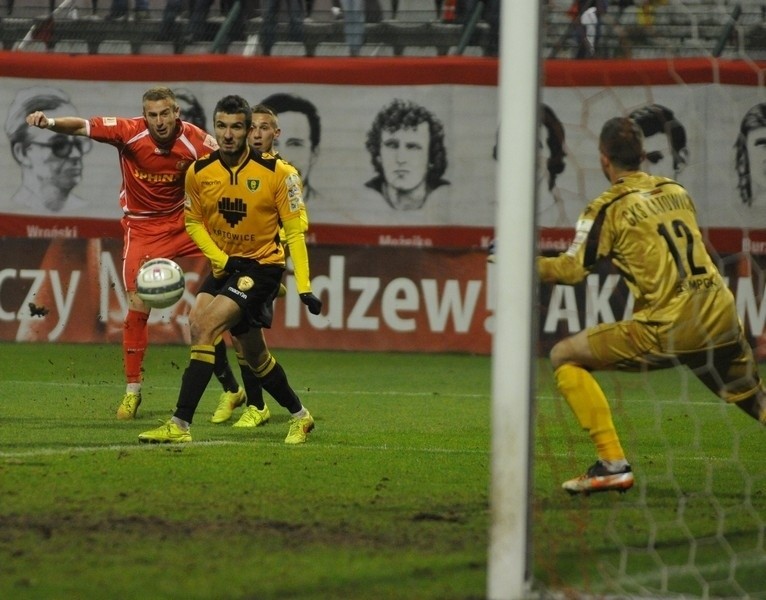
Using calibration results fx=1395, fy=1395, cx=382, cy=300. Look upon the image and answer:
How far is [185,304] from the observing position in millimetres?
14406

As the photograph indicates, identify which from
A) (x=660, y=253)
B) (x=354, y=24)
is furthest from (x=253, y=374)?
(x=354, y=24)

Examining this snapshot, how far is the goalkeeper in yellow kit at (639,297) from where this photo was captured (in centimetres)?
638

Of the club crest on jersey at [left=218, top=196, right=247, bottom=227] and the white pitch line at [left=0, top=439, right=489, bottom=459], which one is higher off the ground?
the club crest on jersey at [left=218, top=196, right=247, bottom=227]

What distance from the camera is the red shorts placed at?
31.9ft

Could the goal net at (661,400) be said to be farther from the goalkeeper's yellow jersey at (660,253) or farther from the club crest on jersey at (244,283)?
the club crest on jersey at (244,283)

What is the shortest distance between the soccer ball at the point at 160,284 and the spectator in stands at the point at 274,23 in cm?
772

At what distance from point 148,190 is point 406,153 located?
553cm

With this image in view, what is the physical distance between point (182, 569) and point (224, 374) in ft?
15.7

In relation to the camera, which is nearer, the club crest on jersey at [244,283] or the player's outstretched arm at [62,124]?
the club crest on jersey at [244,283]

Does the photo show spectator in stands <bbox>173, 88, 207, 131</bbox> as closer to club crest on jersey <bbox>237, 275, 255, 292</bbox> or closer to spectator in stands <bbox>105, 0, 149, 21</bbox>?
spectator in stands <bbox>105, 0, 149, 21</bbox>

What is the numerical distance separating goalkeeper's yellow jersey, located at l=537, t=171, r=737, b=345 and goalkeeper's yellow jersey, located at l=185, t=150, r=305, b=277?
7.47 ft

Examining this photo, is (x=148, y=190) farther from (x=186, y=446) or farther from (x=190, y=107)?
(x=190, y=107)

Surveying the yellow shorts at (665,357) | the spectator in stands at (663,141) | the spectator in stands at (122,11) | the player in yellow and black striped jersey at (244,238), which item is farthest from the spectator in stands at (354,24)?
the yellow shorts at (665,357)

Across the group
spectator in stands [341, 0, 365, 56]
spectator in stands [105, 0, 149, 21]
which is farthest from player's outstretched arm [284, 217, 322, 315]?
spectator in stands [105, 0, 149, 21]
